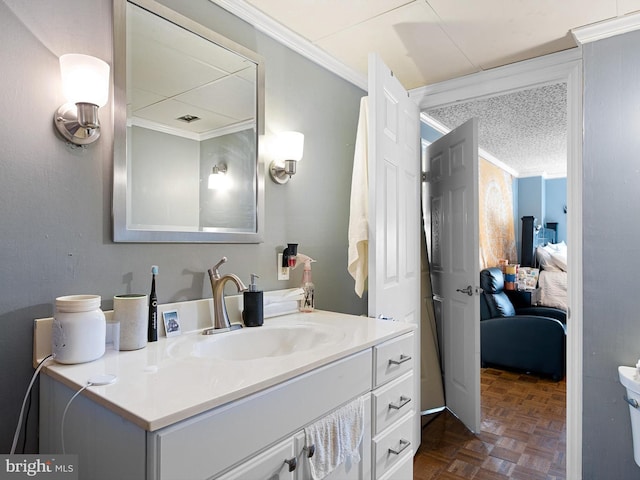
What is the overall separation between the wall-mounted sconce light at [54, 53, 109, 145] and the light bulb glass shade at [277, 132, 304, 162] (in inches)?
29.9

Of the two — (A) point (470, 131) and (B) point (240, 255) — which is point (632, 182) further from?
(B) point (240, 255)

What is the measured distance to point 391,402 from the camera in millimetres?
1391

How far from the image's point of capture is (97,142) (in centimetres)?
119

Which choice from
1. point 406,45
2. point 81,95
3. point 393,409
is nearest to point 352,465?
point 393,409

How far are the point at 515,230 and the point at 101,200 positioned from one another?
20.4 ft

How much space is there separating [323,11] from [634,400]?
82.7 inches

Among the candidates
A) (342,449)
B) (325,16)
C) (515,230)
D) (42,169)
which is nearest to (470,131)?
(325,16)

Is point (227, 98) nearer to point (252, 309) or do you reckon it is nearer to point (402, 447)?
point (252, 309)

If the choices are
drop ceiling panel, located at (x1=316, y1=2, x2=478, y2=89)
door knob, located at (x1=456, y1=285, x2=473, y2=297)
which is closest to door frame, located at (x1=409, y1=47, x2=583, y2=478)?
drop ceiling panel, located at (x1=316, y1=2, x2=478, y2=89)

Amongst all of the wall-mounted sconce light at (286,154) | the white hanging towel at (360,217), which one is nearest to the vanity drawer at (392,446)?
the white hanging towel at (360,217)

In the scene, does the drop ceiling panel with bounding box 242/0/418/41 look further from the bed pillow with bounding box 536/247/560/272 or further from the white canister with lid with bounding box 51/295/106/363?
the bed pillow with bounding box 536/247/560/272

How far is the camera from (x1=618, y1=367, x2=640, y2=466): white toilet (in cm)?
159

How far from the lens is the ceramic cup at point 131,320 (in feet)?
3.70

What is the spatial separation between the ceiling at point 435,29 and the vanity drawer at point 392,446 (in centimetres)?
170
